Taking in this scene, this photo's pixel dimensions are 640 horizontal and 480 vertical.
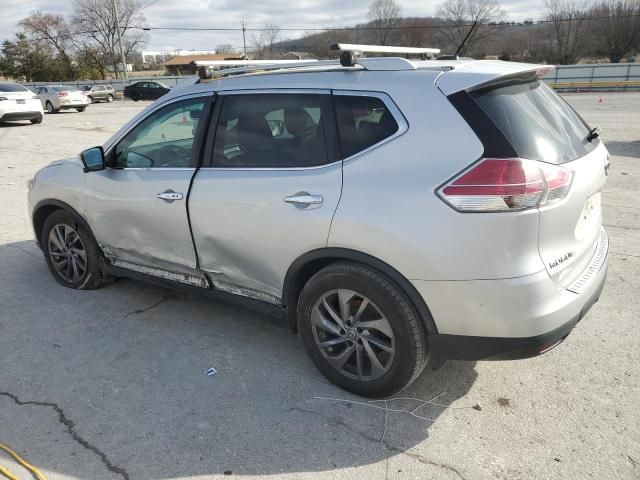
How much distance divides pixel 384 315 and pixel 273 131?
4.33 feet

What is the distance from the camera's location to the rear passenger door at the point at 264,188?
2.91 m

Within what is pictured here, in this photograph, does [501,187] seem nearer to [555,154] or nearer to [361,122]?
[555,154]

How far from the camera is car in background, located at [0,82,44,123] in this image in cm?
1861

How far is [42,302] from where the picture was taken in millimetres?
4453

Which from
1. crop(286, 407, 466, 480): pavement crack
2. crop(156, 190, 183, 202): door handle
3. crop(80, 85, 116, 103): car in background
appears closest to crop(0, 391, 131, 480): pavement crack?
crop(286, 407, 466, 480): pavement crack

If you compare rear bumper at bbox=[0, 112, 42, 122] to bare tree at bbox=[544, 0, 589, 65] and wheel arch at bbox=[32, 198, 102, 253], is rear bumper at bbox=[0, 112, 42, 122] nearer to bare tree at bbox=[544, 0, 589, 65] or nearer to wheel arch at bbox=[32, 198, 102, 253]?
wheel arch at bbox=[32, 198, 102, 253]

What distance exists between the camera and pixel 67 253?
15.3ft

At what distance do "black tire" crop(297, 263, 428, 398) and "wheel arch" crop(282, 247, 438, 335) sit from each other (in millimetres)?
43

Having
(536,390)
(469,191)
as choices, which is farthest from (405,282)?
(536,390)

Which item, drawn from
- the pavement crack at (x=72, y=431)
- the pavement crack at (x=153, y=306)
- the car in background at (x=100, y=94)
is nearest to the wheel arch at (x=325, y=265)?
the pavement crack at (x=72, y=431)

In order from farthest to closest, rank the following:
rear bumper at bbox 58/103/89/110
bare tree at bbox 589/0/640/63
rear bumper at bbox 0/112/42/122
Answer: bare tree at bbox 589/0/640/63 < rear bumper at bbox 58/103/89/110 < rear bumper at bbox 0/112/42/122

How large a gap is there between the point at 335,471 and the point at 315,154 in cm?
165

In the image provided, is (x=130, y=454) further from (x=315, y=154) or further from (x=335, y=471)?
(x=315, y=154)

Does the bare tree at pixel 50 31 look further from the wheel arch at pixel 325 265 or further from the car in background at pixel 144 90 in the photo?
the wheel arch at pixel 325 265
